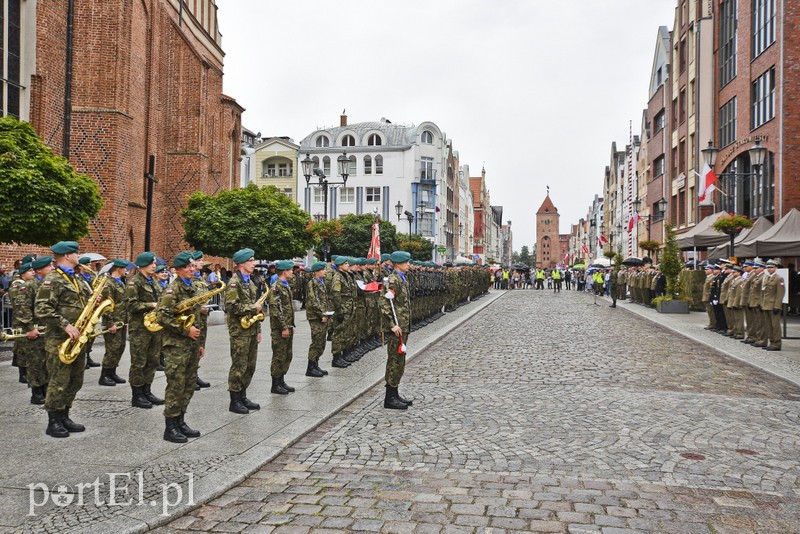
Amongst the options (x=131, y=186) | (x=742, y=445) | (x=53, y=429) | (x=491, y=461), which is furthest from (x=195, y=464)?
(x=131, y=186)

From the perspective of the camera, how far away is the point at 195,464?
5.66 metres

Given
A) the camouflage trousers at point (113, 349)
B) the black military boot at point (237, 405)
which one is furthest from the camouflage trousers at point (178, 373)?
the camouflage trousers at point (113, 349)

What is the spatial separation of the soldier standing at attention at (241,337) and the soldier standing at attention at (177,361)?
1.03 m

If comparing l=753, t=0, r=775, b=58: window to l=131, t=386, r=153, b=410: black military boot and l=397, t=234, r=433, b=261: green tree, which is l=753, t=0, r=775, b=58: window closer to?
→ l=397, t=234, r=433, b=261: green tree

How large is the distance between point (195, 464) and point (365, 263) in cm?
910

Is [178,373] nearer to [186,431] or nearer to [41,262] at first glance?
[186,431]

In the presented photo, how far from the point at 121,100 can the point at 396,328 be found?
65.0 ft

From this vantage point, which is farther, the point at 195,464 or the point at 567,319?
the point at 567,319

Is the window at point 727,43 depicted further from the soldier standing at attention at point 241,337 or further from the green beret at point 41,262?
the green beret at point 41,262

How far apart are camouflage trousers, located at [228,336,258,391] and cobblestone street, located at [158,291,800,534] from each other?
120cm

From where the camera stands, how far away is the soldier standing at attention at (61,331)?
6.58 meters

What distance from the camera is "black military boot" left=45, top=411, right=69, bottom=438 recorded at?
21.3ft

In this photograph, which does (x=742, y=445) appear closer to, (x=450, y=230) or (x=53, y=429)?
(x=53, y=429)

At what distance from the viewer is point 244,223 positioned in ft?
90.7
